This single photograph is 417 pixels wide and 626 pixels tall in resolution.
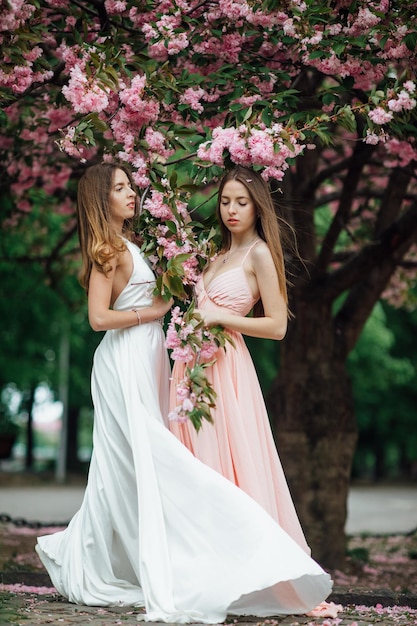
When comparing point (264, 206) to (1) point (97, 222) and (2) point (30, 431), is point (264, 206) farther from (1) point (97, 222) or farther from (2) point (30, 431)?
(2) point (30, 431)

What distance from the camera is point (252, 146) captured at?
5539 mm

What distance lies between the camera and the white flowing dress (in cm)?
491

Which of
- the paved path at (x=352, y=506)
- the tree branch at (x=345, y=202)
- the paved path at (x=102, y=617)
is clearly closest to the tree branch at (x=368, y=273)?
the tree branch at (x=345, y=202)


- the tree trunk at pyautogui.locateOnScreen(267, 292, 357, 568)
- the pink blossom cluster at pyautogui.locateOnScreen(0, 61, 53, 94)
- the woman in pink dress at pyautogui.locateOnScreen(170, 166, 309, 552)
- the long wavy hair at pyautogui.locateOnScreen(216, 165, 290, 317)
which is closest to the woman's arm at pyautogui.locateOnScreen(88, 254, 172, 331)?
the woman in pink dress at pyautogui.locateOnScreen(170, 166, 309, 552)

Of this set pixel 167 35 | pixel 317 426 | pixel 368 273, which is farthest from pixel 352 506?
pixel 167 35

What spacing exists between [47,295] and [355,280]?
12661 millimetres

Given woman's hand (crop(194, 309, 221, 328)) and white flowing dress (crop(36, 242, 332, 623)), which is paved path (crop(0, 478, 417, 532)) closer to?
white flowing dress (crop(36, 242, 332, 623))

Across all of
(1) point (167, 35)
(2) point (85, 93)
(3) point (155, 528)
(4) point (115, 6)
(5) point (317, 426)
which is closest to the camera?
(3) point (155, 528)

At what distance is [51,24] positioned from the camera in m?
6.92

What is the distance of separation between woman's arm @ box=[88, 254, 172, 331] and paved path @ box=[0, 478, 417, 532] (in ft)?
32.3

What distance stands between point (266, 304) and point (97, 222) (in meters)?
1.05

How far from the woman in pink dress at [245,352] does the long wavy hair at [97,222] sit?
550mm

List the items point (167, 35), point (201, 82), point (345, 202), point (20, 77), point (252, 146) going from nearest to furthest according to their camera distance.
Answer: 1. point (252, 146)
2. point (20, 77)
3. point (167, 35)
4. point (201, 82)
5. point (345, 202)

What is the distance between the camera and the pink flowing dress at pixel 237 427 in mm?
5410
